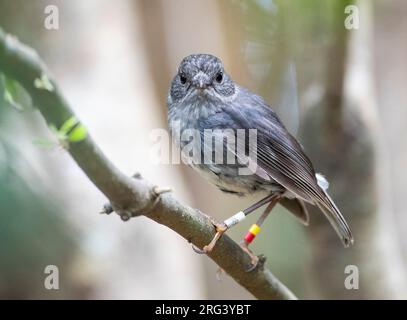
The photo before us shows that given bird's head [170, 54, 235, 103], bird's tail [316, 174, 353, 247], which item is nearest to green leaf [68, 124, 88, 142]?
bird's head [170, 54, 235, 103]

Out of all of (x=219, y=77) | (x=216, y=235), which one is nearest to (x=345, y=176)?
(x=219, y=77)

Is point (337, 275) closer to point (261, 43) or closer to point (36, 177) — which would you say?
point (261, 43)

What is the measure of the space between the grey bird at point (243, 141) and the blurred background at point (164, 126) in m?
0.37

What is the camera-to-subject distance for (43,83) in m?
1.28

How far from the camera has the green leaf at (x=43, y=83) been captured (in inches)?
50.5

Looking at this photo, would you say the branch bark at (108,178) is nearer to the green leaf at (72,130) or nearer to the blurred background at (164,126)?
the green leaf at (72,130)

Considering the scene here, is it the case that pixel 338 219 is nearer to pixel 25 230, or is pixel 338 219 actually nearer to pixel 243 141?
pixel 243 141

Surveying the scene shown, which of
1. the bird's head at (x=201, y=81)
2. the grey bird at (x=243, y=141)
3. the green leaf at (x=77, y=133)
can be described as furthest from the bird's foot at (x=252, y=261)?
the green leaf at (x=77, y=133)

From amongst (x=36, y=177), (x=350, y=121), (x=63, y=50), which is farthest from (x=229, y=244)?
(x=63, y=50)

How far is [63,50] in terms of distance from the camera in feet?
11.0

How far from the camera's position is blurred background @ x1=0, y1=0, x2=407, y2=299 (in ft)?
9.52

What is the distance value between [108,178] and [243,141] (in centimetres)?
109

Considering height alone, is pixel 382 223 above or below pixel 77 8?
below

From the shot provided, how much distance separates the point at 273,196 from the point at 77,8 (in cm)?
158
